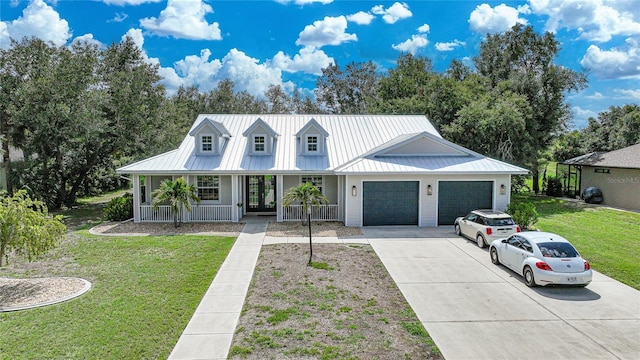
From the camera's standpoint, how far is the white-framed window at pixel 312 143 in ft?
71.3

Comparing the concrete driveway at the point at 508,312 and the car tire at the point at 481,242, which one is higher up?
the car tire at the point at 481,242

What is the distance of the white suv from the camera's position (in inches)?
577

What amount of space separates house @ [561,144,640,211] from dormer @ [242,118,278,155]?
72.3ft

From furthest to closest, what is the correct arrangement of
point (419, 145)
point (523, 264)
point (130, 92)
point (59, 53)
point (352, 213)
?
point (130, 92)
point (59, 53)
point (419, 145)
point (352, 213)
point (523, 264)

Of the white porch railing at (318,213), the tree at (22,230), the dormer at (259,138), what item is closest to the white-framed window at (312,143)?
the dormer at (259,138)

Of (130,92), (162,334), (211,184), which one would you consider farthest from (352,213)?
(130,92)

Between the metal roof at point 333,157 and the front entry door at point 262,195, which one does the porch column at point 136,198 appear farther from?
the front entry door at point 262,195

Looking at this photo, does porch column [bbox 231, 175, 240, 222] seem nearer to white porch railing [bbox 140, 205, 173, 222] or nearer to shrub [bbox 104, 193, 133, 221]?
white porch railing [bbox 140, 205, 173, 222]

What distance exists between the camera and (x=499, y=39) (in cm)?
3378

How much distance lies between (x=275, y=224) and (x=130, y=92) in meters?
14.1

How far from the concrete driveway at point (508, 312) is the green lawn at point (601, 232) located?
3.87 feet

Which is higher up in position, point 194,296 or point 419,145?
point 419,145

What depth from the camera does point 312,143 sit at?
2180 cm

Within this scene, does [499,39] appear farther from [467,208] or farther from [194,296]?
[194,296]
